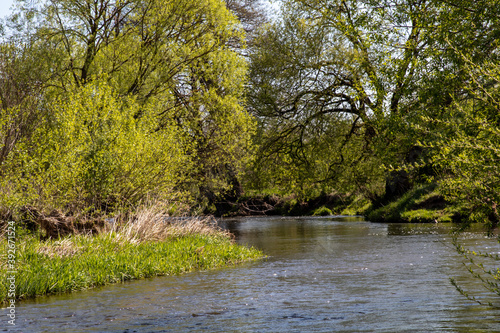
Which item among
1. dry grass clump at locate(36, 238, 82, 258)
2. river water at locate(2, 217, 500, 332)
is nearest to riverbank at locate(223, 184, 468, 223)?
river water at locate(2, 217, 500, 332)

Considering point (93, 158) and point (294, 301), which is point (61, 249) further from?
point (294, 301)

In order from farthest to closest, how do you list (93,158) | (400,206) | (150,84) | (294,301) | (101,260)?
(400,206)
(150,84)
(93,158)
(101,260)
(294,301)

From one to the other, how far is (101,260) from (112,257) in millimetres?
454

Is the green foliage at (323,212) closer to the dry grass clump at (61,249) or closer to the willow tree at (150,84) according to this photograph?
the willow tree at (150,84)

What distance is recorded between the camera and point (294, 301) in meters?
10.6

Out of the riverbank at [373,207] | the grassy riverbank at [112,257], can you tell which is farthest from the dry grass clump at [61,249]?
the riverbank at [373,207]

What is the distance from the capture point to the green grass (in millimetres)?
11805

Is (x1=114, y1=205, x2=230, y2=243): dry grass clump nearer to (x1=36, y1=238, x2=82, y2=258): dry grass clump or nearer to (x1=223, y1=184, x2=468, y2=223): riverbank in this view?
(x1=36, y1=238, x2=82, y2=258): dry grass clump

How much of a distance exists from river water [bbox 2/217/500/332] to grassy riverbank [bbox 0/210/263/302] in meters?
0.49

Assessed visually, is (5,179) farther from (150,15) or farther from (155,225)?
(150,15)

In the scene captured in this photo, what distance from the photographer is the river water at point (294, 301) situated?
8.62m

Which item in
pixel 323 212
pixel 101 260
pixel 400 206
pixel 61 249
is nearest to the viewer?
pixel 101 260

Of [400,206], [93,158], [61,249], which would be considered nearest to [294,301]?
[61,249]

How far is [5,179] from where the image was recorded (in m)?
15.6
